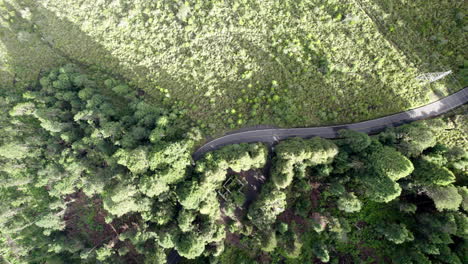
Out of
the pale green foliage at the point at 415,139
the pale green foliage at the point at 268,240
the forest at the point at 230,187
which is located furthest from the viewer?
the pale green foliage at the point at 268,240

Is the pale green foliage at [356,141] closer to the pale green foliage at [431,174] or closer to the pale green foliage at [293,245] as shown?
the pale green foliage at [431,174]

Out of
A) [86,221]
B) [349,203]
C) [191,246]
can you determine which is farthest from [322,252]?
[86,221]

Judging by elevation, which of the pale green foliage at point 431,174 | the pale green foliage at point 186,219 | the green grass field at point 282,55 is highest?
the green grass field at point 282,55

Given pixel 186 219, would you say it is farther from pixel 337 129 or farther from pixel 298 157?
pixel 337 129

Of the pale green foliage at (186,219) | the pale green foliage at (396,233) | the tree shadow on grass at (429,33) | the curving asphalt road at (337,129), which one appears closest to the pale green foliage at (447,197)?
the pale green foliage at (396,233)

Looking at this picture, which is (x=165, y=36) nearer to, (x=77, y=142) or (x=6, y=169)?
(x=77, y=142)

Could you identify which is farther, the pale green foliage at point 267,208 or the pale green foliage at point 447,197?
the pale green foliage at point 267,208
